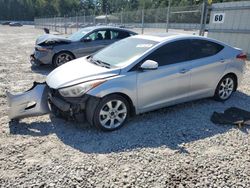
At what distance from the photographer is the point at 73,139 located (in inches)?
156

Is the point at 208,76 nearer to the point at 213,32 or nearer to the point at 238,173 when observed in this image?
the point at 238,173

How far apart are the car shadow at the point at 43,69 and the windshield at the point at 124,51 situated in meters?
3.81

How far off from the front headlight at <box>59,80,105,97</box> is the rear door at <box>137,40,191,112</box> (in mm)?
780

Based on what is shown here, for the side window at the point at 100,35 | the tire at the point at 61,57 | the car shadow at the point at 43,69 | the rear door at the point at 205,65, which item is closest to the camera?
the rear door at the point at 205,65

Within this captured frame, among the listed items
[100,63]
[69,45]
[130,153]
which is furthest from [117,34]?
[130,153]

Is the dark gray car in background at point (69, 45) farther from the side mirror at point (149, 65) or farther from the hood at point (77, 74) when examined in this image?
the side mirror at point (149, 65)

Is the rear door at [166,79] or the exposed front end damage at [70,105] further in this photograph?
the rear door at [166,79]

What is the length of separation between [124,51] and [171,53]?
0.89m

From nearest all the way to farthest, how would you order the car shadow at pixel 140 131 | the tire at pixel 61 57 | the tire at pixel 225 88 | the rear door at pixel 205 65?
the car shadow at pixel 140 131 < the rear door at pixel 205 65 < the tire at pixel 225 88 < the tire at pixel 61 57

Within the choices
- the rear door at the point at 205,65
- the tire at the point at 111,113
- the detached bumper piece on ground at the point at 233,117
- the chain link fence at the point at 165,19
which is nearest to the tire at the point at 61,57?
the rear door at the point at 205,65

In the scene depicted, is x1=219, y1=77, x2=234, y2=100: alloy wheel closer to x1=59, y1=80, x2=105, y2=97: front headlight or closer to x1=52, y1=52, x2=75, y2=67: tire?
x1=59, y1=80, x2=105, y2=97: front headlight

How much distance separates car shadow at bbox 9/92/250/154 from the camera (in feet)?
12.6

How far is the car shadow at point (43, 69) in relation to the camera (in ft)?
27.7

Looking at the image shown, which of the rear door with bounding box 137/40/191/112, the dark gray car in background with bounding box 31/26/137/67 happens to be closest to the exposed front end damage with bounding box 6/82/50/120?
the rear door with bounding box 137/40/191/112
